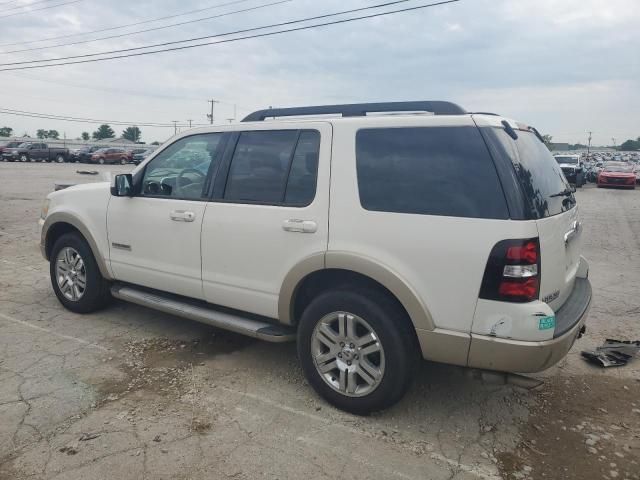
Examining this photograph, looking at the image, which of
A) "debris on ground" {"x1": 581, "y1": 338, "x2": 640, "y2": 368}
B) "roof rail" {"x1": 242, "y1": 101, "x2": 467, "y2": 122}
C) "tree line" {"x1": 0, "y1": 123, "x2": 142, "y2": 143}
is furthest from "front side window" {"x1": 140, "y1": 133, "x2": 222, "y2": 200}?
"tree line" {"x1": 0, "y1": 123, "x2": 142, "y2": 143}

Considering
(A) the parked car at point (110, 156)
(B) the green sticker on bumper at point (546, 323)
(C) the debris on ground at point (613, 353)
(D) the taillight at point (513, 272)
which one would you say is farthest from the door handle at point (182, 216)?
(A) the parked car at point (110, 156)

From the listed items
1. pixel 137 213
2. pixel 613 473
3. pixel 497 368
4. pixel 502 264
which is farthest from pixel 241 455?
pixel 137 213

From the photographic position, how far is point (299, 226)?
11.1 ft

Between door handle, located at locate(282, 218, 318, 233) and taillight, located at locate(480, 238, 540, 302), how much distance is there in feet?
3.74

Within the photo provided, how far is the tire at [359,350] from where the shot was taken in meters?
3.07

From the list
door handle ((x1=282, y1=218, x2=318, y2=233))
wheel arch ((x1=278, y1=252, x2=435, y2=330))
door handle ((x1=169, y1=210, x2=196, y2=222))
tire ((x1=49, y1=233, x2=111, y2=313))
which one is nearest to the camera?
wheel arch ((x1=278, y1=252, x2=435, y2=330))

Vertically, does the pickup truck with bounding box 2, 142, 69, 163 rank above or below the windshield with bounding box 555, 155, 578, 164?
below

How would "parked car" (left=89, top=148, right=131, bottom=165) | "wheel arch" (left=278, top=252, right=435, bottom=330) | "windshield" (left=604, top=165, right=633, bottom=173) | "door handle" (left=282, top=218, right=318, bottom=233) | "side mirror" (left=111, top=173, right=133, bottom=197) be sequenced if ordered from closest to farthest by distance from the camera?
1. "wheel arch" (left=278, top=252, right=435, bottom=330)
2. "door handle" (left=282, top=218, right=318, bottom=233)
3. "side mirror" (left=111, top=173, right=133, bottom=197)
4. "windshield" (left=604, top=165, right=633, bottom=173)
5. "parked car" (left=89, top=148, right=131, bottom=165)

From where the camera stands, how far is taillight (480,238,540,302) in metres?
2.69

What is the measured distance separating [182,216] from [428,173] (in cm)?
201

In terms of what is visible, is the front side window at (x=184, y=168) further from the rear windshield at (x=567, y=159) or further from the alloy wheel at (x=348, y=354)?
the rear windshield at (x=567, y=159)

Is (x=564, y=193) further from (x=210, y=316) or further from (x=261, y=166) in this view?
(x=210, y=316)

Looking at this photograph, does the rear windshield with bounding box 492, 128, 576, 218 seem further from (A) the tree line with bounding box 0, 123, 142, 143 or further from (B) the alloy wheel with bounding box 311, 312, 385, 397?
(A) the tree line with bounding box 0, 123, 142, 143

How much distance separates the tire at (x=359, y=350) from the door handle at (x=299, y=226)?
43 cm
